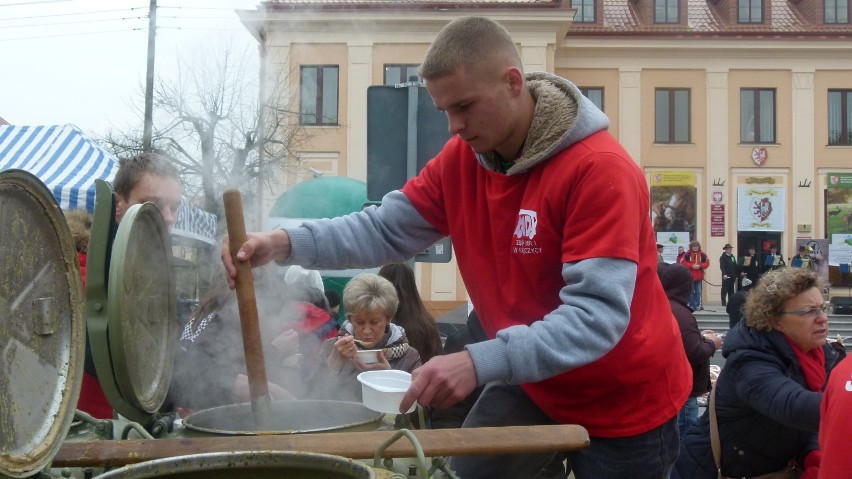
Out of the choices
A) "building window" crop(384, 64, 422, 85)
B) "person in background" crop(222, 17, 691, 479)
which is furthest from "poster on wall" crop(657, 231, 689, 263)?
"person in background" crop(222, 17, 691, 479)

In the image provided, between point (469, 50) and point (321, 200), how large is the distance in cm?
573

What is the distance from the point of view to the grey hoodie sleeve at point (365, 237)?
227cm

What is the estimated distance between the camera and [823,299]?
3.28 meters

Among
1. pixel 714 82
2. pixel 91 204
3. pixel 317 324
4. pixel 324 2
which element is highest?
pixel 714 82

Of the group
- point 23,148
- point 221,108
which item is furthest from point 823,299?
point 23,148

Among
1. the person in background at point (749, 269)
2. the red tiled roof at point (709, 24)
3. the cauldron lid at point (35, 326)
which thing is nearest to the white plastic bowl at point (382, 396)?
the cauldron lid at point (35, 326)

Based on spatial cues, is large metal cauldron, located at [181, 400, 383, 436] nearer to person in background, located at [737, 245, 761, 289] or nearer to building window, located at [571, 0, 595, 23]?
person in background, located at [737, 245, 761, 289]

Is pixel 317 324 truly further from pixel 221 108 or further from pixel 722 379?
pixel 722 379

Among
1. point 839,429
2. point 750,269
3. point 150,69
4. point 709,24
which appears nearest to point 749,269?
point 750,269

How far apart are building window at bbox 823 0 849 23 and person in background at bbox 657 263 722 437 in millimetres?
21077

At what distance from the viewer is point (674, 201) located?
2120cm

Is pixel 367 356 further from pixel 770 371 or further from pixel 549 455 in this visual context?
pixel 770 371

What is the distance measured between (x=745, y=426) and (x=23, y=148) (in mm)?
6106

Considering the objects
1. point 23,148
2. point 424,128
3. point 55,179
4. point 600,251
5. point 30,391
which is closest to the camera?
point 30,391
